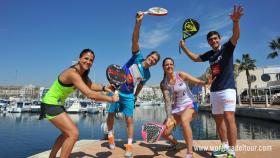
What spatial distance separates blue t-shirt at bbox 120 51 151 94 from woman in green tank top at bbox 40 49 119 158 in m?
1.27

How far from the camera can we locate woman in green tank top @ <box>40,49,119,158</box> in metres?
4.58

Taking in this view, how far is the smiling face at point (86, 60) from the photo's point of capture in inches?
198

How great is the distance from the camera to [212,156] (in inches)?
234

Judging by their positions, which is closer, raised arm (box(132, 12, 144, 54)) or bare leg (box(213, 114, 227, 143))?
bare leg (box(213, 114, 227, 143))

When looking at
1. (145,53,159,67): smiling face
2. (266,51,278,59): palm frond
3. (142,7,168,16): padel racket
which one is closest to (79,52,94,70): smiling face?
(145,53,159,67): smiling face

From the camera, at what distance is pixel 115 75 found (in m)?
5.39

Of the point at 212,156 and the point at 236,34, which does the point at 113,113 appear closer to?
the point at 212,156

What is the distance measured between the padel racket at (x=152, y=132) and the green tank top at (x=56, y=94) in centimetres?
213

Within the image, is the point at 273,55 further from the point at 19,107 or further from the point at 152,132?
the point at 19,107

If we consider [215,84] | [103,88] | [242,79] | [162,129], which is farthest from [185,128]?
[242,79]

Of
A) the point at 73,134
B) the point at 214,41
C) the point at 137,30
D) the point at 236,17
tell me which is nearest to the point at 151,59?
the point at 137,30

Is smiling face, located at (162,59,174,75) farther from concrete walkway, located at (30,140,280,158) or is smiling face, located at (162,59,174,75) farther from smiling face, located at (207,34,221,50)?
concrete walkway, located at (30,140,280,158)

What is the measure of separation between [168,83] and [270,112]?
32.0 m

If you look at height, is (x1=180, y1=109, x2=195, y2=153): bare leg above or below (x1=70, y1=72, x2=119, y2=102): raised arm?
below
